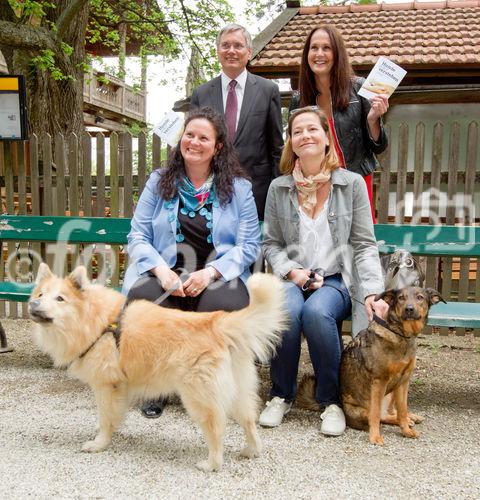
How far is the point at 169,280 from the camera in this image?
3189 mm

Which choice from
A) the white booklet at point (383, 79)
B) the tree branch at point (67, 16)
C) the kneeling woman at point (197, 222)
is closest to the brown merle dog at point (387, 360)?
the kneeling woman at point (197, 222)

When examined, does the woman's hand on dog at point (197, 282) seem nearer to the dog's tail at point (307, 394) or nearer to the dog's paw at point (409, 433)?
the dog's tail at point (307, 394)

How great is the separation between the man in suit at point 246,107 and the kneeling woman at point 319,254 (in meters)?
0.50

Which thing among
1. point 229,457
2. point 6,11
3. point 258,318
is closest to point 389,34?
point 6,11

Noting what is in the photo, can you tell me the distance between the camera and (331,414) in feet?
10.6

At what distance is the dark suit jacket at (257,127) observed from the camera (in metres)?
3.93

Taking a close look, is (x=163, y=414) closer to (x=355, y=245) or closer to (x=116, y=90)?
(x=355, y=245)

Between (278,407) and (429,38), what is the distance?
7226mm

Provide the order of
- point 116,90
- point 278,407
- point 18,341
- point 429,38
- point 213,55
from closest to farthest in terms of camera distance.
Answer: point 278,407 < point 18,341 < point 429,38 < point 213,55 < point 116,90

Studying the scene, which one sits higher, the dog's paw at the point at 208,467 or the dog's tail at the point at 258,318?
the dog's tail at the point at 258,318

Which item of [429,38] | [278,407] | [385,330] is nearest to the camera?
[385,330]

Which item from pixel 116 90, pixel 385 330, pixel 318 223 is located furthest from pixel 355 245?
pixel 116 90

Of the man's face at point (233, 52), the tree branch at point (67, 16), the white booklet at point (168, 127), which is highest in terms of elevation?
the tree branch at point (67, 16)

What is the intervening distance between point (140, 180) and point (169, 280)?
8.85 feet
